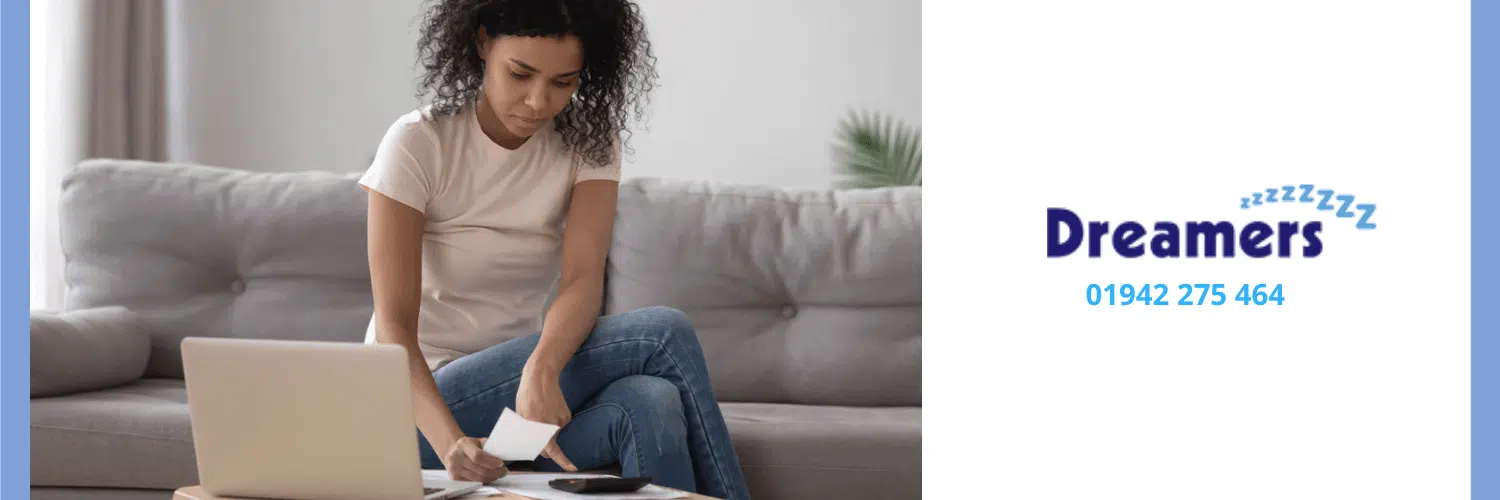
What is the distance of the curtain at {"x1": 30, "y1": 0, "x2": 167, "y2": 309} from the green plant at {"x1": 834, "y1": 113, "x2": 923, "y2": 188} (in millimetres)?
1879

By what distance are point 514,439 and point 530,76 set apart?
46 centimetres

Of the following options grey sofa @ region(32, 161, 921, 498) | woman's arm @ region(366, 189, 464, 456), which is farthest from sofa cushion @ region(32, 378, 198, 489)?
woman's arm @ region(366, 189, 464, 456)

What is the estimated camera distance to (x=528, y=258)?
1.60 meters

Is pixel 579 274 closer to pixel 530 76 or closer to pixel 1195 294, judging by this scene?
pixel 530 76

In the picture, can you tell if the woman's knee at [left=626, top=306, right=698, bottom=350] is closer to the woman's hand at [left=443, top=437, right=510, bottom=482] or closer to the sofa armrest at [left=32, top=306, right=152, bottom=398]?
the woman's hand at [left=443, top=437, right=510, bottom=482]

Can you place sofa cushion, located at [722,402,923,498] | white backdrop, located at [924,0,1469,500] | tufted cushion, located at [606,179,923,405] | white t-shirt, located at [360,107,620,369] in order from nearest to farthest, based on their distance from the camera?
white backdrop, located at [924,0,1469,500]
white t-shirt, located at [360,107,620,369]
sofa cushion, located at [722,402,923,498]
tufted cushion, located at [606,179,923,405]

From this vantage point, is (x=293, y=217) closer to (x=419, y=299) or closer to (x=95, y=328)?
(x=95, y=328)

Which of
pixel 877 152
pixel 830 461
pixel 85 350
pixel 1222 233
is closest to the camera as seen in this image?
pixel 1222 233

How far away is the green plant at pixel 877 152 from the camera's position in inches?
122

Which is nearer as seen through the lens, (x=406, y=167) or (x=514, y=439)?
(x=514, y=439)

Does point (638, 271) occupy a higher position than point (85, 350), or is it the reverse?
point (638, 271)

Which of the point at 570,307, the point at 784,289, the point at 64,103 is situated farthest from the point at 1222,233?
the point at 64,103

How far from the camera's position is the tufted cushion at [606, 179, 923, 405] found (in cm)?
206

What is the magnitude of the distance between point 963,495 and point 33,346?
4.84 ft
